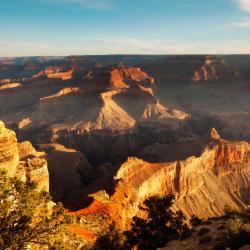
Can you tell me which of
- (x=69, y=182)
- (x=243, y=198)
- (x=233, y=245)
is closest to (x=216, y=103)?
(x=243, y=198)

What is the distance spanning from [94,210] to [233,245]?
21407 millimetres

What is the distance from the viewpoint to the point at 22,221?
1950 cm

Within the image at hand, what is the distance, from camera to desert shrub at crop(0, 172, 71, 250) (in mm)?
18938

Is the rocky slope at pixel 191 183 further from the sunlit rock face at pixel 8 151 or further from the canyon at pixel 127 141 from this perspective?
the sunlit rock face at pixel 8 151

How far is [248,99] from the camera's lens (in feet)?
549

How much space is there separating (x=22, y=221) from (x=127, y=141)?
306 ft

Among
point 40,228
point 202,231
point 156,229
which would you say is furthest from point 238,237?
point 156,229

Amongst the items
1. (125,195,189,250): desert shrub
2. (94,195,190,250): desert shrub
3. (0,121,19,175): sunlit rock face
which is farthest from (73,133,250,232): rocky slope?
(0,121,19,175): sunlit rock face

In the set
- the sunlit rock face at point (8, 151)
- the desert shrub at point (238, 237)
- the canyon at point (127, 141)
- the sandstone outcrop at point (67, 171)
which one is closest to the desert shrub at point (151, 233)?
the canyon at point (127, 141)

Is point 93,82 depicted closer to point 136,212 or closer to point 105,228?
point 136,212

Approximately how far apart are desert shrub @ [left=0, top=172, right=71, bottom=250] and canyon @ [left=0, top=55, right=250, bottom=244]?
4.57 m

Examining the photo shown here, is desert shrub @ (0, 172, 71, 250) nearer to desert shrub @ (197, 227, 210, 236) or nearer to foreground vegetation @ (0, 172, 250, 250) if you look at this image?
foreground vegetation @ (0, 172, 250, 250)

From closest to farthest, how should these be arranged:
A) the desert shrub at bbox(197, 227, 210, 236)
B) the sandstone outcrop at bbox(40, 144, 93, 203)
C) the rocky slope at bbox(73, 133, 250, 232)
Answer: the desert shrub at bbox(197, 227, 210, 236), the rocky slope at bbox(73, 133, 250, 232), the sandstone outcrop at bbox(40, 144, 93, 203)

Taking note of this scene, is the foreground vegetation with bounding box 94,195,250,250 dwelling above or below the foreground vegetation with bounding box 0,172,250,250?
below
